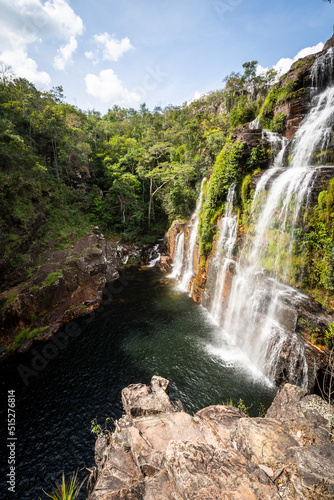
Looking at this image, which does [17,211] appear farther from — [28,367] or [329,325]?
[329,325]

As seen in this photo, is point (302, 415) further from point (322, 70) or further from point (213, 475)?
point (322, 70)

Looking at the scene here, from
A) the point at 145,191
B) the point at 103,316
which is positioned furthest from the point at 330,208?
the point at 145,191

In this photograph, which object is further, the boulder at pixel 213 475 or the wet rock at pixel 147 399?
the wet rock at pixel 147 399

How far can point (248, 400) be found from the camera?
8.45 metres

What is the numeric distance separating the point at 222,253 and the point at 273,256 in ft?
14.1

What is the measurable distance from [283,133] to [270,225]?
Answer: 30.5 feet

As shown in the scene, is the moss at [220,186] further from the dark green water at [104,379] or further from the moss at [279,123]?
the dark green water at [104,379]

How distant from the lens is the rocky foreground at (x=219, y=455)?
134 inches

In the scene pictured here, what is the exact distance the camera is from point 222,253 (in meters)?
14.7

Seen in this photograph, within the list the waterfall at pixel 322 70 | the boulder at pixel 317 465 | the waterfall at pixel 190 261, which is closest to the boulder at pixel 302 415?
the boulder at pixel 317 465

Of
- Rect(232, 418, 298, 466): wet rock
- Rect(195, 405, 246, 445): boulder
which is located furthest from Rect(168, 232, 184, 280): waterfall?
Rect(232, 418, 298, 466): wet rock

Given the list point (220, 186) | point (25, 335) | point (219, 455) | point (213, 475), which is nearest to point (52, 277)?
point (25, 335)

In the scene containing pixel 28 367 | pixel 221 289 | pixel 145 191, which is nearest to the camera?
pixel 28 367

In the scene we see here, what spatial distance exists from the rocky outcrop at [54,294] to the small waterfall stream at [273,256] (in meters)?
10.0
